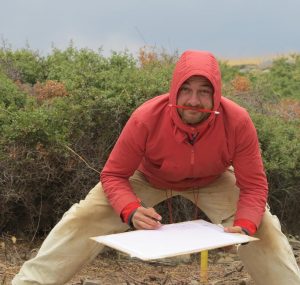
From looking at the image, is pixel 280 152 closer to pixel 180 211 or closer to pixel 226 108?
pixel 180 211

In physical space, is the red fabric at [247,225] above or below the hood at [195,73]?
below

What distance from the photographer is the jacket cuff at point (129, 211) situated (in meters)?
4.35

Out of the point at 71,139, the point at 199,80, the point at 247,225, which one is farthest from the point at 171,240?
the point at 71,139

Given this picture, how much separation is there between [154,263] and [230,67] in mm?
9943

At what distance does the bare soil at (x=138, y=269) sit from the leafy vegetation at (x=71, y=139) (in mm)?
410

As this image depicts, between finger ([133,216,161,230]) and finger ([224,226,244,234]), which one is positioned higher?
finger ([133,216,161,230])

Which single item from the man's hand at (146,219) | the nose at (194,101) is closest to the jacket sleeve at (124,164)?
the man's hand at (146,219)

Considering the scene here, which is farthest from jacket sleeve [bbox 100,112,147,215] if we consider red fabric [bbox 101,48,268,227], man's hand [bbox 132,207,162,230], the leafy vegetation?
the leafy vegetation

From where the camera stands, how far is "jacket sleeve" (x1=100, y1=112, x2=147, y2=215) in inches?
175

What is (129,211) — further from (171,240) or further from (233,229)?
(233,229)

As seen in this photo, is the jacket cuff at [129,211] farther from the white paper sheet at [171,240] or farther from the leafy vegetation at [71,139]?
the leafy vegetation at [71,139]

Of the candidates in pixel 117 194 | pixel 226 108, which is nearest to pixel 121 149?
pixel 117 194

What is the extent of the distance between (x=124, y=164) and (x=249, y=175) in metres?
0.78

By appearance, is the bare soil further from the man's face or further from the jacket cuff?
the man's face
